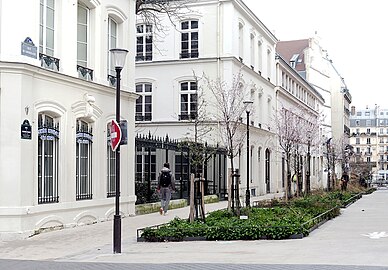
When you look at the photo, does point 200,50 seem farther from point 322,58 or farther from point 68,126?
point 322,58

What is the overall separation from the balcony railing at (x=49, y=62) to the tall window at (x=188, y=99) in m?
19.3

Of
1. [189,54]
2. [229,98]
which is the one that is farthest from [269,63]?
[229,98]

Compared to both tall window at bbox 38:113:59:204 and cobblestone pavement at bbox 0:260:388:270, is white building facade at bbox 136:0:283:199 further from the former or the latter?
cobblestone pavement at bbox 0:260:388:270

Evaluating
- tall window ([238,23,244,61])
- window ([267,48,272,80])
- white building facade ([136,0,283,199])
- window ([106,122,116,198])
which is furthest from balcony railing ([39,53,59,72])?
window ([267,48,272,80])

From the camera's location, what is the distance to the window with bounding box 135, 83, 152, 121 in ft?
125

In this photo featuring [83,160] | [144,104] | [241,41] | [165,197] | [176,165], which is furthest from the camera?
[241,41]

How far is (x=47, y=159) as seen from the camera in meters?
17.7

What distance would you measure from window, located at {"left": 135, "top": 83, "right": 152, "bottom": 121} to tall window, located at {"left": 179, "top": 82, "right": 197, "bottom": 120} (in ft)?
6.77

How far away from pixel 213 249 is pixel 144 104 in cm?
2484

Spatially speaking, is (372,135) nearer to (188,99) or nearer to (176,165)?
(188,99)

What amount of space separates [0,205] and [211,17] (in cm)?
2303

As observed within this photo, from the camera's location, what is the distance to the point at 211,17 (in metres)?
36.6

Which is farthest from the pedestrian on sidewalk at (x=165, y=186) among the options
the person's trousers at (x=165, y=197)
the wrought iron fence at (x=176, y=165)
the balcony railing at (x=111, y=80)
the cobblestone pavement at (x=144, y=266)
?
the cobblestone pavement at (x=144, y=266)

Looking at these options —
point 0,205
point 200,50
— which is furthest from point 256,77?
point 0,205
